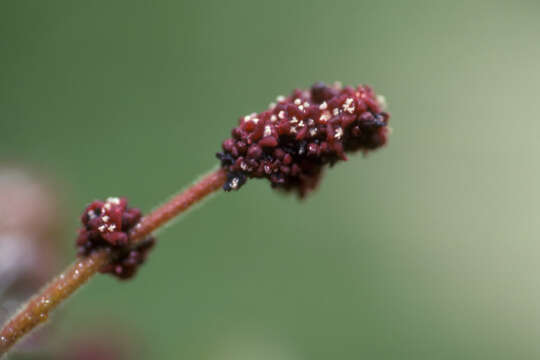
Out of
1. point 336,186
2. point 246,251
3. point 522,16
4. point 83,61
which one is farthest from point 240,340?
point 522,16

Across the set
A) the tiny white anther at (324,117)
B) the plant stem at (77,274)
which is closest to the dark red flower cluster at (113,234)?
the plant stem at (77,274)

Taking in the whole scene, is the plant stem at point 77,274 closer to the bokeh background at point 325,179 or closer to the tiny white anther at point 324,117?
the tiny white anther at point 324,117

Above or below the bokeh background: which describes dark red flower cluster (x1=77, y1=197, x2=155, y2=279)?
below

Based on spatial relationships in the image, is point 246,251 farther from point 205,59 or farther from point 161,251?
point 205,59

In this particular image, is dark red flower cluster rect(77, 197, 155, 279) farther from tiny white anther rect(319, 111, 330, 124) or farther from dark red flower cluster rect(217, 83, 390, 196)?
tiny white anther rect(319, 111, 330, 124)

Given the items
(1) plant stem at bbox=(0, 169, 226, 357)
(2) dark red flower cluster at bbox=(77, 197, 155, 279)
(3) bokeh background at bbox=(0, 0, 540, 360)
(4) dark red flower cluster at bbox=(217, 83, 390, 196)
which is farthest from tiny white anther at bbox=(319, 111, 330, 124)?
(3) bokeh background at bbox=(0, 0, 540, 360)

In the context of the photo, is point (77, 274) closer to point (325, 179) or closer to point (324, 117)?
point (324, 117)
